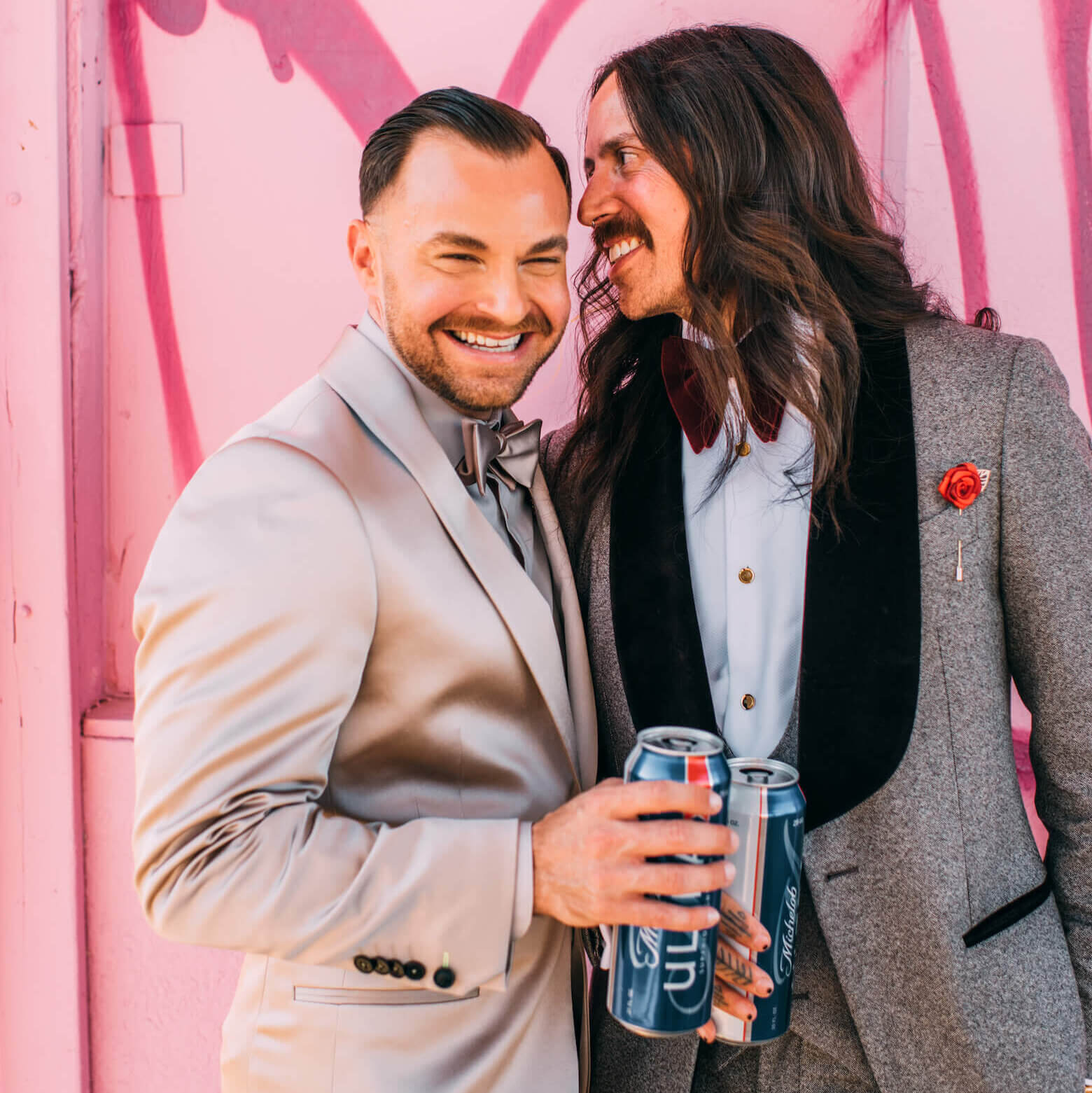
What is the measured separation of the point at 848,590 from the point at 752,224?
0.68 metres

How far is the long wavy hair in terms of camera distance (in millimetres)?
1525

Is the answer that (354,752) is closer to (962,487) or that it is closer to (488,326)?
(488,326)

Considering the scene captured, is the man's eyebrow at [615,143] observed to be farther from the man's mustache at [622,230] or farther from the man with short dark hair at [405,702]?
the man with short dark hair at [405,702]

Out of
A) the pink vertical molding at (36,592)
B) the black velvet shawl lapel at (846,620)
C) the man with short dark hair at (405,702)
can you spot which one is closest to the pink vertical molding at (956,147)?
the black velvet shawl lapel at (846,620)

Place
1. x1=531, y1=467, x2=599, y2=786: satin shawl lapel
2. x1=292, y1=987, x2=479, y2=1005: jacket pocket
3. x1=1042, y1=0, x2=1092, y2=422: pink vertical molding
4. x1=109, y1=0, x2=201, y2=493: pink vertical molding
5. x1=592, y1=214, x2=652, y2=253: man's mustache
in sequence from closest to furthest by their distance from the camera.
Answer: x1=292, y1=987, x2=479, y2=1005: jacket pocket
x1=531, y1=467, x2=599, y2=786: satin shawl lapel
x1=592, y1=214, x2=652, y2=253: man's mustache
x1=1042, y1=0, x2=1092, y2=422: pink vertical molding
x1=109, y1=0, x2=201, y2=493: pink vertical molding

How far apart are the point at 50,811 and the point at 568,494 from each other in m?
1.48

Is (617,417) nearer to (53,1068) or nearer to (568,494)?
(568,494)

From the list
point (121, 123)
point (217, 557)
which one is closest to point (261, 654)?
point (217, 557)

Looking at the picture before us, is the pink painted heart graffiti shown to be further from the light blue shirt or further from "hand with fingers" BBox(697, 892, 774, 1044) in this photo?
"hand with fingers" BBox(697, 892, 774, 1044)

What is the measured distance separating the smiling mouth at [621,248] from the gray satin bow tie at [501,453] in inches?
16.4

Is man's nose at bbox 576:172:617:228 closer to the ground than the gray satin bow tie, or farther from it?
farther from it

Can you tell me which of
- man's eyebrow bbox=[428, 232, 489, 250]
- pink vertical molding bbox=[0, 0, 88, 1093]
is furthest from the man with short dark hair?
pink vertical molding bbox=[0, 0, 88, 1093]

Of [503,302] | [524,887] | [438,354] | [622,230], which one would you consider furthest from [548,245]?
[524,887]

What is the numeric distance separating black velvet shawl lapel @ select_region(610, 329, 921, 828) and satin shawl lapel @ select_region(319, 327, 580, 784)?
191 mm
